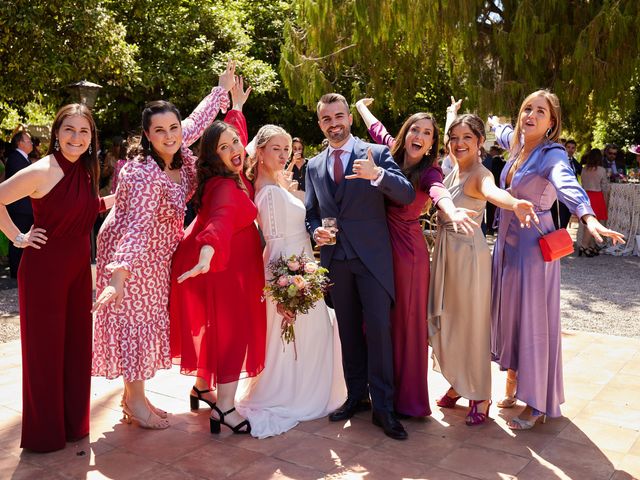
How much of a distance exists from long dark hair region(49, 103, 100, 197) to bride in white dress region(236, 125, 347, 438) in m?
0.99

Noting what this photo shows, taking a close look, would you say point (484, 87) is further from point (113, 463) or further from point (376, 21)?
point (113, 463)

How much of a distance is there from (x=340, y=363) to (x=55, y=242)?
2.03 metres

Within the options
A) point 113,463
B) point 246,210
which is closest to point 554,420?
point 246,210

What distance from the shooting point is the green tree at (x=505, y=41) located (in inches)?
412

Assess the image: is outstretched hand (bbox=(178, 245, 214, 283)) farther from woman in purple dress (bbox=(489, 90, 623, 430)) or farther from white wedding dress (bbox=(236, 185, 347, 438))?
woman in purple dress (bbox=(489, 90, 623, 430))

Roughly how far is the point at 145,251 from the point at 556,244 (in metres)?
2.45

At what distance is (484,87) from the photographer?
11391 millimetres

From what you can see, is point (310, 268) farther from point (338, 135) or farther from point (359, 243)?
point (338, 135)

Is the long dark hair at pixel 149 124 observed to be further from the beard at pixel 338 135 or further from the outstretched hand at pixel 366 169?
the outstretched hand at pixel 366 169

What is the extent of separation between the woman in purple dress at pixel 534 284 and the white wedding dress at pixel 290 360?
1182 mm

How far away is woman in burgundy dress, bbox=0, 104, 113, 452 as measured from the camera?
3537mm

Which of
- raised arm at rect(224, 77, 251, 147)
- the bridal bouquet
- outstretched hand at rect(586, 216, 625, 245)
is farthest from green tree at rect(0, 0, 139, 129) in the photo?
outstretched hand at rect(586, 216, 625, 245)

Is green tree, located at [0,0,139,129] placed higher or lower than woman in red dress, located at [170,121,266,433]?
higher

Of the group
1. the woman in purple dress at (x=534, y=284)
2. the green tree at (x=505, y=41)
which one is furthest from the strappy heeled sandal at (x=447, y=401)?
the green tree at (x=505, y=41)
